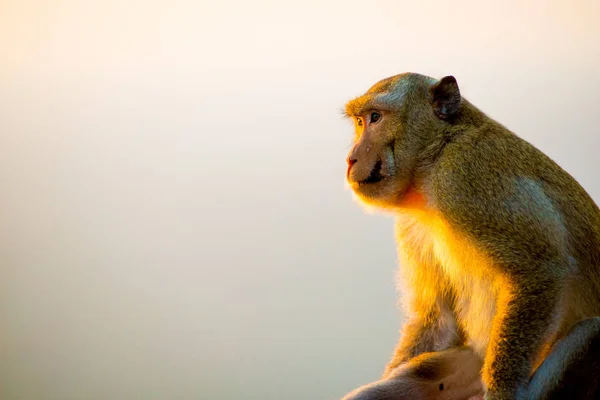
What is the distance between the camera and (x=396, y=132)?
400 cm

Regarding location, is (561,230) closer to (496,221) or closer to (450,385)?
(496,221)

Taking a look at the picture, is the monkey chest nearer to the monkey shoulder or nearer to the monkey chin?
the monkey shoulder

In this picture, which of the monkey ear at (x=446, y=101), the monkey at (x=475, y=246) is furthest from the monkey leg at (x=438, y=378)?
the monkey ear at (x=446, y=101)

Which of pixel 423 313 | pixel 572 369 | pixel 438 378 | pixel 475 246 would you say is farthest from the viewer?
pixel 423 313

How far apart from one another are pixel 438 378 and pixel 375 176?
3.68ft

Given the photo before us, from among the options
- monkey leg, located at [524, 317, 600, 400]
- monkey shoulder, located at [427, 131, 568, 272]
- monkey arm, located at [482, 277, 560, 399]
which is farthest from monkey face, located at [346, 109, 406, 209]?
monkey leg, located at [524, 317, 600, 400]

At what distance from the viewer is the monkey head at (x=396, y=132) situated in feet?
13.0

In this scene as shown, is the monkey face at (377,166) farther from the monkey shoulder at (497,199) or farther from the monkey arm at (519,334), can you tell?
the monkey arm at (519,334)

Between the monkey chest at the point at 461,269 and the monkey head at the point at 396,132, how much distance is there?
0.93 ft

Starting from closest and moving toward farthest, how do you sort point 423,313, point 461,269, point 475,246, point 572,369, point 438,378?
point 572,369 < point 475,246 < point 461,269 < point 438,378 < point 423,313

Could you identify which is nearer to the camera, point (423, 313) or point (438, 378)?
point (438, 378)

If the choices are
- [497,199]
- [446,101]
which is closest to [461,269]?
[497,199]

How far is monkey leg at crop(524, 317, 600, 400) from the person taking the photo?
137 inches

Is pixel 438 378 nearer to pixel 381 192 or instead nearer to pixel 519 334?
pixel 519 334
